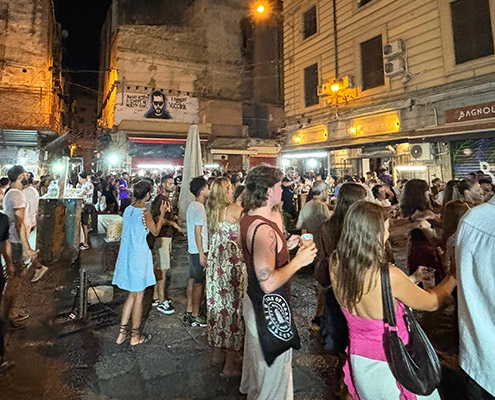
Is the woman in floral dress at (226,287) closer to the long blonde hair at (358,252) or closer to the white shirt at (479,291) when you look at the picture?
the long blonde hair at (358,252)

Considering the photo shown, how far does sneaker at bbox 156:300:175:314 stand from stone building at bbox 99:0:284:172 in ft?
61.2

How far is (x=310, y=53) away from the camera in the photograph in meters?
17.3

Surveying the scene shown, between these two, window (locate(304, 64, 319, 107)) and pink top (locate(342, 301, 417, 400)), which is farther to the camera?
window (locate(304, 64, 319, 107))

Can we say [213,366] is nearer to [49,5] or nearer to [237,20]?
[49,5]

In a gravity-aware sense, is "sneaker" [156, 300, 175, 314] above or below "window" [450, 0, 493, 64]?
below

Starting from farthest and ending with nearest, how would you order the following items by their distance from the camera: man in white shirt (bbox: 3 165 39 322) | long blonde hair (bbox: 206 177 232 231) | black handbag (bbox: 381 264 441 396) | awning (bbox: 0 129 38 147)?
awning (bbox: 0 129 38 147)
man in white shirt (bbox: 3 165 39 322)
long blonde hair (bbox: 206 177 232 231)
black handbag (bbox: 381 264 441 396)

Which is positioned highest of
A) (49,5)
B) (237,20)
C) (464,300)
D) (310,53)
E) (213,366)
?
(237,20)

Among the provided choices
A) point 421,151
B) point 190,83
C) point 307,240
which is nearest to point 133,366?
point 307,240

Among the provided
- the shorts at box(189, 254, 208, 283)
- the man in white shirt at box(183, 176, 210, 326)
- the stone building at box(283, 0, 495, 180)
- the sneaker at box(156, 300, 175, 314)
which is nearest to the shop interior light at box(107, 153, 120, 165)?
the stone building at box(283, 0, 495, 180)

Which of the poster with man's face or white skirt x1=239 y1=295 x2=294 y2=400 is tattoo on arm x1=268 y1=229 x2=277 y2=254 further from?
the poster with man's face

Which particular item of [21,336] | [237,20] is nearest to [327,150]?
[21,336]

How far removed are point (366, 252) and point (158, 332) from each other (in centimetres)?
345

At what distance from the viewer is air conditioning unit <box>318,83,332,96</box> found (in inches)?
598

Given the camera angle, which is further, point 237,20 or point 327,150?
point 237,20
